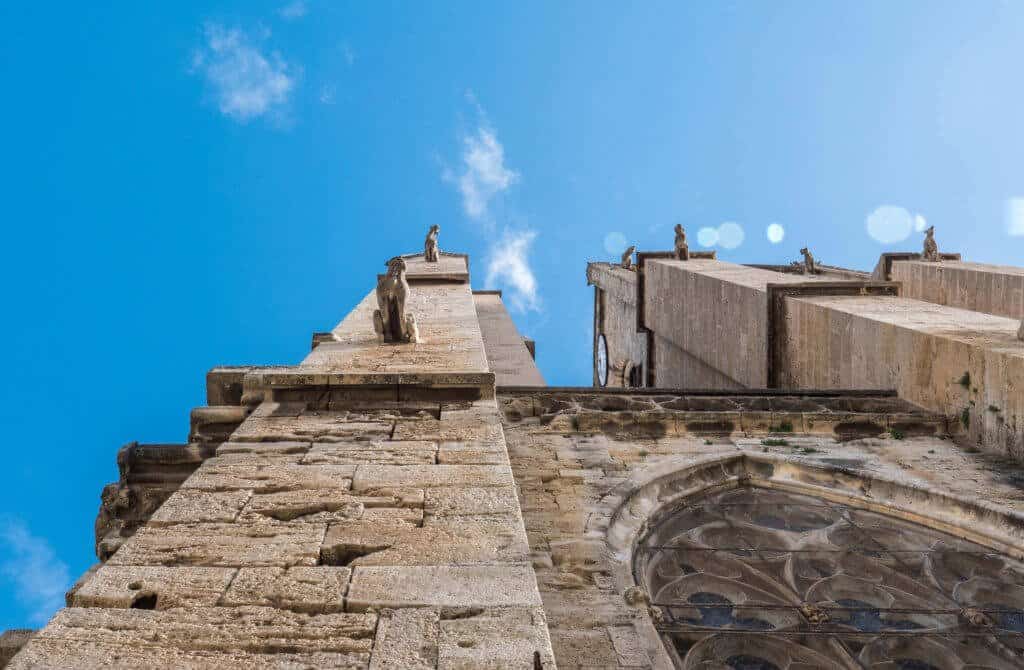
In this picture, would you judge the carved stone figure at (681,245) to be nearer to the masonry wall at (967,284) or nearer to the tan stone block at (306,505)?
the masonry wall at (967,284)

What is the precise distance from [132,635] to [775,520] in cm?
464

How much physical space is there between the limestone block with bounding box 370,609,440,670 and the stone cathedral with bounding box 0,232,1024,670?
10 millimetres

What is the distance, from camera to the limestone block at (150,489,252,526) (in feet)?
12.5

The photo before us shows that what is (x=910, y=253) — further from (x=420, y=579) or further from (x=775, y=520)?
(x=420, y=579)

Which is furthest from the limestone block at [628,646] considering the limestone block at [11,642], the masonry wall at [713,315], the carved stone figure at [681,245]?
the carved stone figure at [681,245]

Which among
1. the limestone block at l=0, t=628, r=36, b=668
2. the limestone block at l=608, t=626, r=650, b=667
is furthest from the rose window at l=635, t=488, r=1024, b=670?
the limestone block at l=0, t=628, r=36, b=668

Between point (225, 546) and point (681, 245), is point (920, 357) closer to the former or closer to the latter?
point (225, 546)

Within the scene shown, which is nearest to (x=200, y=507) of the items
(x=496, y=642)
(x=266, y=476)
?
(x=266, y=476)

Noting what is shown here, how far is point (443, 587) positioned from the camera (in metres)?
3.22

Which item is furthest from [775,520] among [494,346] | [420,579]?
[494,346]

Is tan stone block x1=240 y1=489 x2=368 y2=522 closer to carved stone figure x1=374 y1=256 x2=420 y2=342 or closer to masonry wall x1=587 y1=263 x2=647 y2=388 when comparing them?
Result: carved stone figure x1=374 y1=256 x2=420 y2=342

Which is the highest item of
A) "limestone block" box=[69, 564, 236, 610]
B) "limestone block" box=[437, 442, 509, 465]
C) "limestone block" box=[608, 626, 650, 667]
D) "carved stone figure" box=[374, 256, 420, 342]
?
"carved stone figure" box=[374, 256, 420, 342]

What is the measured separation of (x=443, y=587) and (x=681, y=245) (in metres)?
16.0

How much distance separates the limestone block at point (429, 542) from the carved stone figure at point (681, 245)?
1498 centimetres
